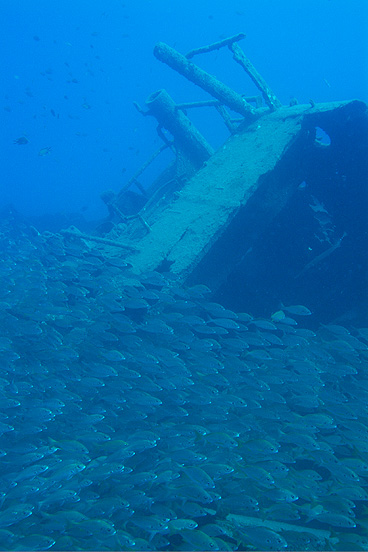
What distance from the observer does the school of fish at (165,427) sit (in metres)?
3.61

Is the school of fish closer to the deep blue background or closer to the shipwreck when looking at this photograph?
the shipwreck

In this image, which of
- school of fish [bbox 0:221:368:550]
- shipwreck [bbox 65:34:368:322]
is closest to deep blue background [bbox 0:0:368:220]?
shipwreck [bbox 65:34:368:322]

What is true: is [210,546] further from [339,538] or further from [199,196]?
[199,196]

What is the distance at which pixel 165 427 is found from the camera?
15.8ft

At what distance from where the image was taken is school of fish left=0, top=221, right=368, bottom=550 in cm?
361

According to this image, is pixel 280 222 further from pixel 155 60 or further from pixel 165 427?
pixel 155 60

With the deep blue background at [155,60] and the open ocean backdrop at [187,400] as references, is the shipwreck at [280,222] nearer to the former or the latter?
the open ocean backdrop at [187,400]

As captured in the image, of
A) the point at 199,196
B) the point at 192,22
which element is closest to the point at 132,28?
the point at 192,22

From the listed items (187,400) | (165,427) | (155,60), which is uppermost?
(155,60)

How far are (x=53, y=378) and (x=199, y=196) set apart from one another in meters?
4.28

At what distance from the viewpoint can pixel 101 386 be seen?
563 cm

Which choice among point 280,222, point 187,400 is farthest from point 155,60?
point 187,400

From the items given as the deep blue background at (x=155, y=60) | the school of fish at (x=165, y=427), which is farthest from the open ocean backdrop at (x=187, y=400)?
the deep blue background at (x=155, y=60)

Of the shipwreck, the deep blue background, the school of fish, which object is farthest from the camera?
the deep blue background
